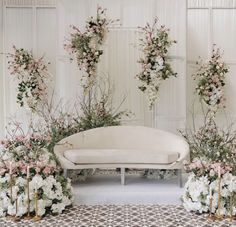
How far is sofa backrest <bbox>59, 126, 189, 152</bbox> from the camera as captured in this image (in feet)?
20.0

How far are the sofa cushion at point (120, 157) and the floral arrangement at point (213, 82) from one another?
76.3 inches

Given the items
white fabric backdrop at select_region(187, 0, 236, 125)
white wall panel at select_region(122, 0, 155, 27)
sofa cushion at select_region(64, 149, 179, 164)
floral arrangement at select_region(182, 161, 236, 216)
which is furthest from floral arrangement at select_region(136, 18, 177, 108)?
floral arrangement at select_region(182, 161, 236, 216)

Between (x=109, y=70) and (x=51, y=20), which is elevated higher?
(x=51, y=20)

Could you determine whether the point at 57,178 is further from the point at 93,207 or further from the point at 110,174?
the point at 110,174

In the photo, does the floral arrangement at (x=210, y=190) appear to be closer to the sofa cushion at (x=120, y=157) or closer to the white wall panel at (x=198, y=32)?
the sofa cushion at (x=120, y=157)

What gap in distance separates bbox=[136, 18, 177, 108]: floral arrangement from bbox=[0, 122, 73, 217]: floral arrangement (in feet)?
7.42

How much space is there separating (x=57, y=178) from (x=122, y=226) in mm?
1069

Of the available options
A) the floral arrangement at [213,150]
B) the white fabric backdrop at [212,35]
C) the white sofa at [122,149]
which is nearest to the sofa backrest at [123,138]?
the white sofa at [122,149]

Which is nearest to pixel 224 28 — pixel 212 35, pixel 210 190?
pixel 212 35

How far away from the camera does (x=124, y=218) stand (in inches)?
191

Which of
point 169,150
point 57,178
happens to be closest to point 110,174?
point 169,150

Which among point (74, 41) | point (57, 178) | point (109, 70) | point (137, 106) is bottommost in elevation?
point (57, 178)

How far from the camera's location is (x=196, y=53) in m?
7.84

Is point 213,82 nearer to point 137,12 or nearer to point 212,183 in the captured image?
point 137,12
